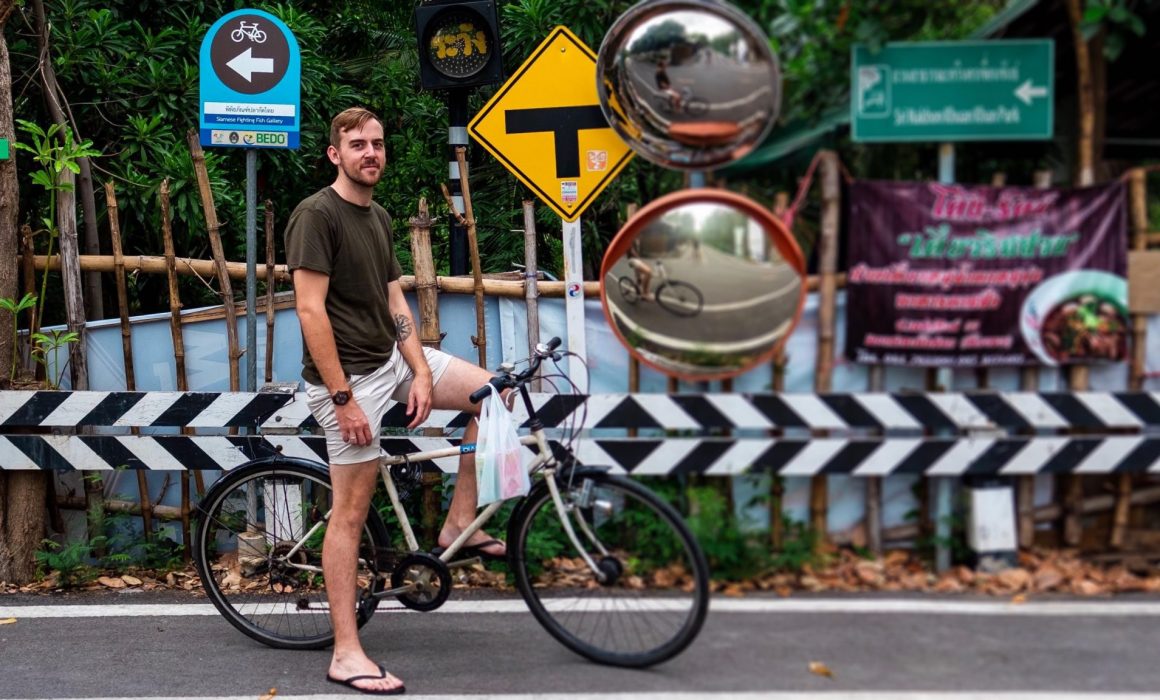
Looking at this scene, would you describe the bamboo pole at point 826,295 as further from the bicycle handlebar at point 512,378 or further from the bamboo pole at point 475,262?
the bamboo pole at point 475,262

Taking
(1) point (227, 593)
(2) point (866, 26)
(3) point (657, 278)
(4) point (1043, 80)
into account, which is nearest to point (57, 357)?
(1) point (227, 593)

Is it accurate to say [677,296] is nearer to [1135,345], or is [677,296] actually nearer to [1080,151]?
[1080,151]

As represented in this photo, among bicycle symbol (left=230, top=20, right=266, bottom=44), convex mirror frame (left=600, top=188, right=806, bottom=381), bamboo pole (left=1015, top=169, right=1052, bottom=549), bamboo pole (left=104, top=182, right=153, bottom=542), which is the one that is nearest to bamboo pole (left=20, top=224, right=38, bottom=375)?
bamboo pole (left=104, top=182, right=153, bottom=542)

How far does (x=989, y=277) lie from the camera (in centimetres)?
387

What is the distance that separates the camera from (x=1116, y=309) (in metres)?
4.00

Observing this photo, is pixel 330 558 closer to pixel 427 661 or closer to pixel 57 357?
pixel 427 661

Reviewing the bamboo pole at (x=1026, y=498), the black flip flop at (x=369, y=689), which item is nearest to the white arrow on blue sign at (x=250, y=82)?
the black flip flop at (x=369, y=689)

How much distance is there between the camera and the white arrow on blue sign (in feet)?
15.0

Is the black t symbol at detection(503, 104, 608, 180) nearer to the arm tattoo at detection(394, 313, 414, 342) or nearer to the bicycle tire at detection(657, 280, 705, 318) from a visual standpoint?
the arm tattoo at detection(394, 313, 414, 342)

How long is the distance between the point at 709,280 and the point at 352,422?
4.36 feet

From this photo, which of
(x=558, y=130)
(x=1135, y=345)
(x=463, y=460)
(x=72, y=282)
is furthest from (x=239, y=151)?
(x=1135, y=345)

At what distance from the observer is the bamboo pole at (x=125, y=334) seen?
4859 mm

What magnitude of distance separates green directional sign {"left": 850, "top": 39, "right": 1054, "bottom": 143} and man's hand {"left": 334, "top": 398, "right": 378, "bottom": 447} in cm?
180

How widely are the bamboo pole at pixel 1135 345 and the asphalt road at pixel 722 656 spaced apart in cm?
33
